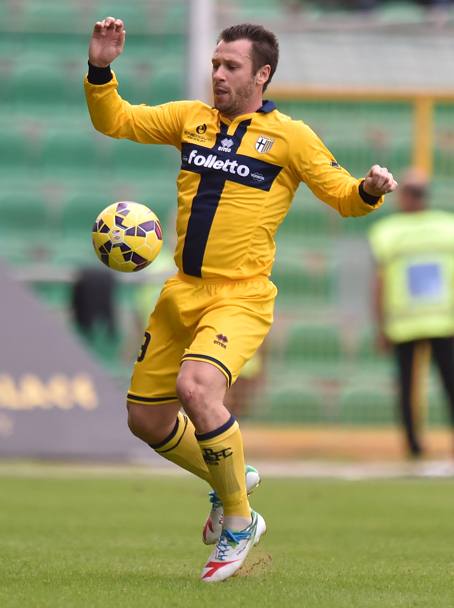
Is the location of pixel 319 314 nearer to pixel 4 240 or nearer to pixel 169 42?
pixel 4 240

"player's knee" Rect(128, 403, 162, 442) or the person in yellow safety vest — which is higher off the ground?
"player's knee" Rect(128, 403, 162, 442)

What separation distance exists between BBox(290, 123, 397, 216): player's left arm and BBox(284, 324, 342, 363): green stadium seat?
23.8ft

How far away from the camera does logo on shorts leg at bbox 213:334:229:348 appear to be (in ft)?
18.5

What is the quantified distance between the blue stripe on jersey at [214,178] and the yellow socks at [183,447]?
69cm

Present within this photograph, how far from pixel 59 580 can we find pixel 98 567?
0.48 metres

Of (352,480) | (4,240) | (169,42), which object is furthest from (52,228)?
(352,480)

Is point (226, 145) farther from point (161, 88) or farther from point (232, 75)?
point (161, 88)

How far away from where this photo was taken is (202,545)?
6.85 metres

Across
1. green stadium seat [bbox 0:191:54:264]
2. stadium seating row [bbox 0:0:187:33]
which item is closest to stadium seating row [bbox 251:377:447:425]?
green stadium seat [bbox 0:191:54:264]

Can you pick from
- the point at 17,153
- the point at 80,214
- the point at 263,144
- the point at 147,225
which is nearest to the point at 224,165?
the point at 263,144

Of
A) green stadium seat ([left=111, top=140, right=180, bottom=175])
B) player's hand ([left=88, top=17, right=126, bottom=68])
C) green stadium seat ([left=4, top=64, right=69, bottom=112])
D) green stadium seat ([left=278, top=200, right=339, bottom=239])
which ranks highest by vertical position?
player's hand ([left=88, top=17, right=126, bottom=68])

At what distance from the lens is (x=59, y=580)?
17.7ft

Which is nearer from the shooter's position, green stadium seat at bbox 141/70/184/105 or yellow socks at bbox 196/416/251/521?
yellow socks at bbox 196/416/251/521

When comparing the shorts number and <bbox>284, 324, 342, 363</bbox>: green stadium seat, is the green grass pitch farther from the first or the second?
<bbox>284, 324, 342, 363</bbox>: green stadium seat
